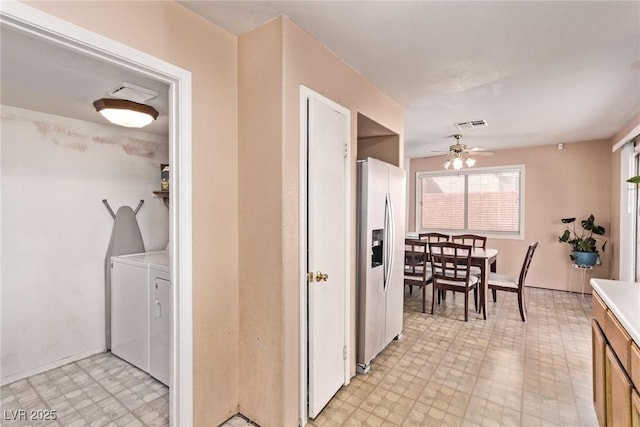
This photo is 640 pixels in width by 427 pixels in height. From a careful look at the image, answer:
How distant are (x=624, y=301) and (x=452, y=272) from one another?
256 centimetres

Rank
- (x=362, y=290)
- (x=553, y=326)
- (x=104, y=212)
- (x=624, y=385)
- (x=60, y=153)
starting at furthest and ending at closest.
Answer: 1. (x=553, y=326)
2. (x=104, y=212)
3. (x=60, y=153)
4. (x=362, y=290)
5. (x=624, y=385)

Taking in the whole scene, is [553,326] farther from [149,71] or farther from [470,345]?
[149,71]

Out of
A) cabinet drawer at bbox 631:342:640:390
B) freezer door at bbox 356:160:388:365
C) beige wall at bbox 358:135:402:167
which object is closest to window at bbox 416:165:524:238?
beige wall at bbox 358:135:402:167

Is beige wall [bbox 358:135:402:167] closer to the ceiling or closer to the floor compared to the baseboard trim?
closer to the ceiling

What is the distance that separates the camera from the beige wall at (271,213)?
170 cm

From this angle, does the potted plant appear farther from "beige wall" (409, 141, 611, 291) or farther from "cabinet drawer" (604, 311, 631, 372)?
"cabinet drawer" (604, 311, 631, 372)

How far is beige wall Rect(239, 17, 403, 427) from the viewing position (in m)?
1.70

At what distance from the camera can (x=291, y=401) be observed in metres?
1.75

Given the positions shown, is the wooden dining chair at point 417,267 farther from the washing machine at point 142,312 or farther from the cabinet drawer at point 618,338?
the washing machine at point 142,312

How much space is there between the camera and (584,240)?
15.4ft

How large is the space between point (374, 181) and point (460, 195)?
4182mm

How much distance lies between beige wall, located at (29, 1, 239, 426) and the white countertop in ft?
6.24

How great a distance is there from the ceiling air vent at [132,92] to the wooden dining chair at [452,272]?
3.36 meters

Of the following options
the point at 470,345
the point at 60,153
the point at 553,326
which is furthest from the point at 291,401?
the point at 553,326
